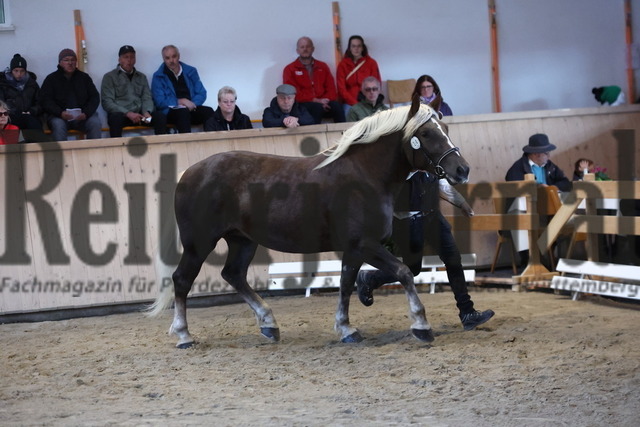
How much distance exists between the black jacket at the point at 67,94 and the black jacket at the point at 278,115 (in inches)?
80.0

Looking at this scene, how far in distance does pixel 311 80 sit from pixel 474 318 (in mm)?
4877

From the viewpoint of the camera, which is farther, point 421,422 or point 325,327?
point 325,327

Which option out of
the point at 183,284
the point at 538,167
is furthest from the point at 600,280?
the point at 183,284

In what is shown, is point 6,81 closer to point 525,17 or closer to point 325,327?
point 325,327

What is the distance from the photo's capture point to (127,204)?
870 centimetres

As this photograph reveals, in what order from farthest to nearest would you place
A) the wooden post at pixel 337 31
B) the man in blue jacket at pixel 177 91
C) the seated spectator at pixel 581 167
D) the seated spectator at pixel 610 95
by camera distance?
the seated spectator at pixel 610 95 → the wooden post at pixel 337 31 → the man in blue jacket at pixel 177 91 → the seated spectator at pixel 581 167

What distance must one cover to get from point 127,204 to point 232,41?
3.18 meters

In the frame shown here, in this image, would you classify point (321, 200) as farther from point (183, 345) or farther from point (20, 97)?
point (20, 97)

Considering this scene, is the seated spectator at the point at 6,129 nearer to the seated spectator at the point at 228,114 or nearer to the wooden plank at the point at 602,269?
the seated spectator at the point at 228,114

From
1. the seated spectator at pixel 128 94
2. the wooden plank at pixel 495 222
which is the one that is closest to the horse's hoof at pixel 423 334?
the wooden plank at pixel 495 222

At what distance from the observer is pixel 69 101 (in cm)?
962

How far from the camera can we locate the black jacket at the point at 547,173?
952 centimetres

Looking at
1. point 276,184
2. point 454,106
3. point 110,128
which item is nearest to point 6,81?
point 110,128

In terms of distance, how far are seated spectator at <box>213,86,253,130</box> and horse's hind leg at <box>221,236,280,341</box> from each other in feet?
9.31
